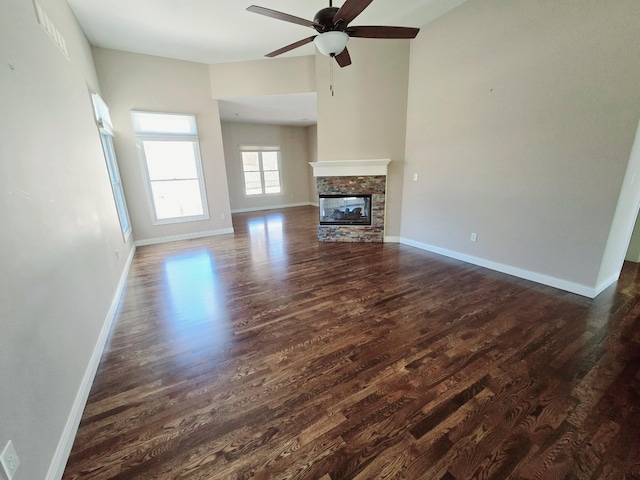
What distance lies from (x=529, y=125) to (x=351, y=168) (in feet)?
8.14

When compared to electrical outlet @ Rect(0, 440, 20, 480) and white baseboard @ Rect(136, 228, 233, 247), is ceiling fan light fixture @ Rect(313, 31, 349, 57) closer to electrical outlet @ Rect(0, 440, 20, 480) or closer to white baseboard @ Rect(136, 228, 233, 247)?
electrical outlet @ Rect(0, 440, 20, 480)

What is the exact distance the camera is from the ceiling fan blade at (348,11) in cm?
189

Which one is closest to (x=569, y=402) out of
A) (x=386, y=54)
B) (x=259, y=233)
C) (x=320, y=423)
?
(x=320, y=423)

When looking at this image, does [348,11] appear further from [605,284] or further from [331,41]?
[605,284]

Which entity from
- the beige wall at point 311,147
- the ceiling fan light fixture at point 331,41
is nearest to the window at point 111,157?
the ceiling fan light fixture at point 331,41

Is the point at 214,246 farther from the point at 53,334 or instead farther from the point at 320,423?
the point at 320,423

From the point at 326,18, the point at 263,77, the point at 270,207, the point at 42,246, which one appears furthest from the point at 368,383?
the point at 270,207

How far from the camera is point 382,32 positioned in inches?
94.5

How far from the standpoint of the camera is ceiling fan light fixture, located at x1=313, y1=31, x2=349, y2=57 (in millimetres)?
2279

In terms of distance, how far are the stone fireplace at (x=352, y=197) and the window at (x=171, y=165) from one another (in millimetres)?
2547

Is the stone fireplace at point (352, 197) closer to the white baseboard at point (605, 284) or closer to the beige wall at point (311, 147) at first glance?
the white baseboard at point (605, 284)

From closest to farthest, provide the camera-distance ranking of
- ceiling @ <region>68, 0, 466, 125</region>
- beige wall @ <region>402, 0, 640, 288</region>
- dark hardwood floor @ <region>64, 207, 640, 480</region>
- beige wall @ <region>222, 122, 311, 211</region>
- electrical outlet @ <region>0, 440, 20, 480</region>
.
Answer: electrical outlet @ <region>0, 440, 20, 480</region>, dark hardwood floor @ <region>64, 207, 640, 480</region>, beige wall @ <region>402, 0, 640, 288</region>, ceiling @ <region>68, 0, 466, 125</region>, beige wall @ <region>222, 122, 311, 211</region>

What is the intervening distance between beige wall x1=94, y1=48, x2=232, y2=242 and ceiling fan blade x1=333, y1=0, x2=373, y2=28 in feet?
12.8

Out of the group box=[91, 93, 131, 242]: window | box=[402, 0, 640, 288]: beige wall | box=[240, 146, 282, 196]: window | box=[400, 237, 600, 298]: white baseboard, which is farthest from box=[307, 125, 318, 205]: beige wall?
box=[400, 237, 600, 298]: white baseboard
